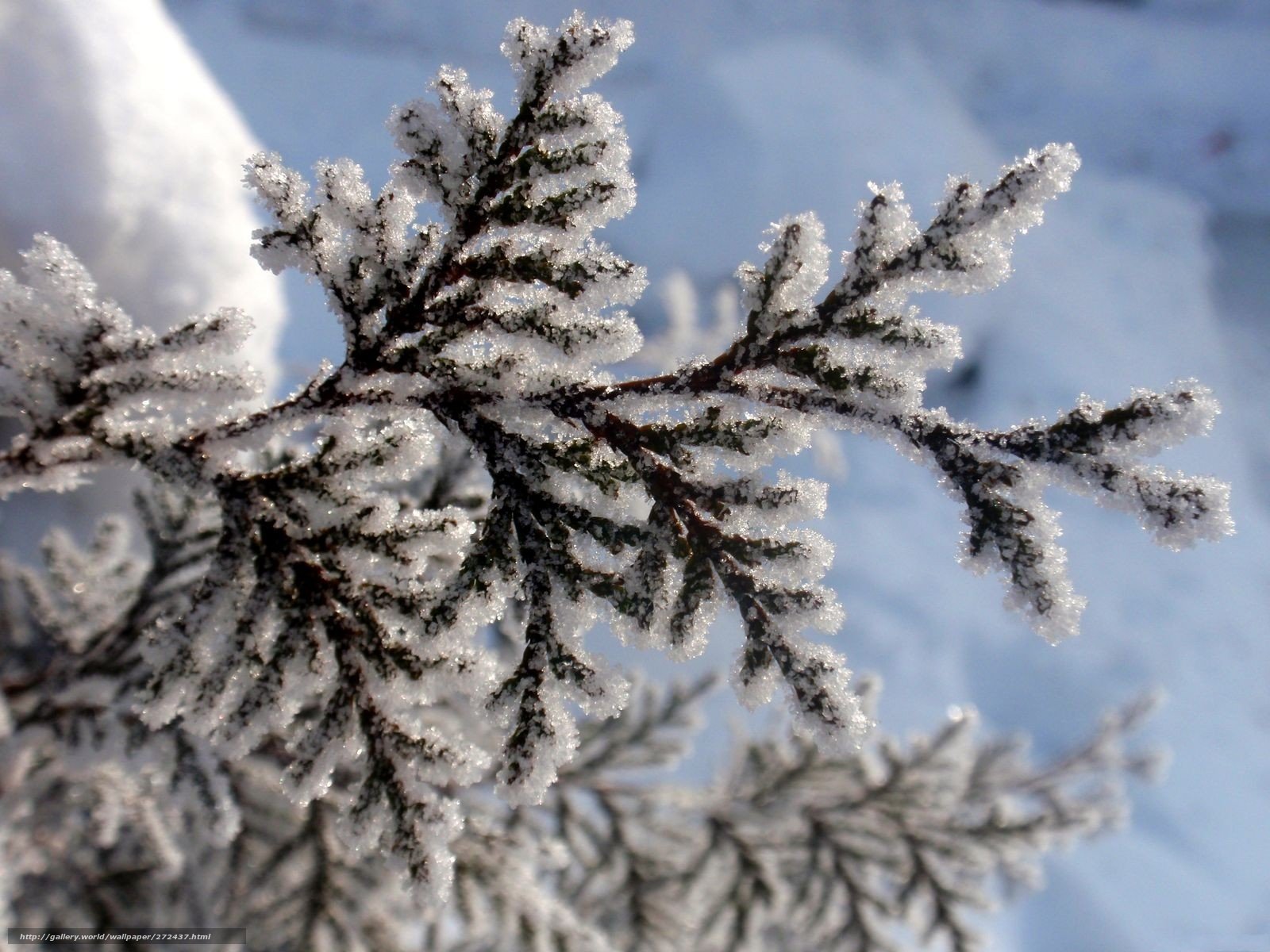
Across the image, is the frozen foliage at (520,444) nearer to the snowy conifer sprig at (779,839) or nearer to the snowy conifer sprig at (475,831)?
the snowy conifer sprig at (475,831)

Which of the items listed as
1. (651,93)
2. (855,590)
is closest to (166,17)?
(651,93)

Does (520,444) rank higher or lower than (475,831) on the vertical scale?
higher

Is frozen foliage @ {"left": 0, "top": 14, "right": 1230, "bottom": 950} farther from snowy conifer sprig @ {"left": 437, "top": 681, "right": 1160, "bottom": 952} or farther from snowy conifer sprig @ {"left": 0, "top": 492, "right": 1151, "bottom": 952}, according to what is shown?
snowy conifer sprig @ {"left": 437, "top": 681, "right": 1160, "bottom": 952}

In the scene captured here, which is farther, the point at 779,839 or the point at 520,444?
the point at 779,839

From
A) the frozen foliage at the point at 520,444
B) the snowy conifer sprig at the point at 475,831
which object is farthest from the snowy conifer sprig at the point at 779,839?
the frozen foliage at the point at 520,444

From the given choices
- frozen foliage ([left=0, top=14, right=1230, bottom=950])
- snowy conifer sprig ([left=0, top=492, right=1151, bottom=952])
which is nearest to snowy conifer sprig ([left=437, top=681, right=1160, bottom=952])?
snowy conifer sprig ([left=0, top=492, right=1151, bottom=952])

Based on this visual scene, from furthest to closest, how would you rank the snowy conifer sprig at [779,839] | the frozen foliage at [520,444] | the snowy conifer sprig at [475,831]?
the snowy conifer sprig at [779,839]
the snowy conifer sprig at [475,831]
the frozen foliage at [520,444]

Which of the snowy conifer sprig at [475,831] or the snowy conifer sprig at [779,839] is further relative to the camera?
the snowy conifer sprig at [779,839]

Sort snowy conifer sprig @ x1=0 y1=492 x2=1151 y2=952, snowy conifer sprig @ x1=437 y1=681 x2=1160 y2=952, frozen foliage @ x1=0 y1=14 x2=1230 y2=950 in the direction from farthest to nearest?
snowy conifer sprig @ x1=437 y1=681 x2=1160 y2=952 < snowy conifer sprig @ x1=0 y1=492 x2=1151 y2=952 < frozen foliage @ x1=0 y1=14 x2=1230 y2=950

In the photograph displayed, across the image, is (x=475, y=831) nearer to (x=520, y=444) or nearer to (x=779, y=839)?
(x=779, y=839)

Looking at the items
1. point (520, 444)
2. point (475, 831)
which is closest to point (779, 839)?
point (475, 831)

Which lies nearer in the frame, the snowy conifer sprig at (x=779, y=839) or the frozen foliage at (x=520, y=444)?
the frozen foliage at (x=520, y=444)

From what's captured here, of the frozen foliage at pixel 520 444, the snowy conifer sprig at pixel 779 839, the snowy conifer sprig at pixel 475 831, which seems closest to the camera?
the frozen foliage at pixel 520 444
